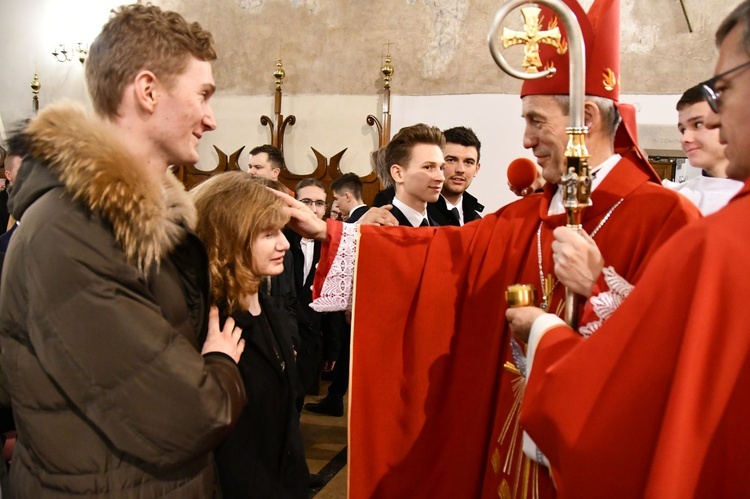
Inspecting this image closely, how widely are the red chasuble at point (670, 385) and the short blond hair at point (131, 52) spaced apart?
1.11 m

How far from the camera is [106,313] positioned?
132 centimetres

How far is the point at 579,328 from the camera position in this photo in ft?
5.60

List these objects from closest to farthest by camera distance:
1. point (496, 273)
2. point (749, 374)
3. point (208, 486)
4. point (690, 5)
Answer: point (749, 374)
point (208, 486)
point (496, 273)
point (690, 5)

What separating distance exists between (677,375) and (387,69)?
7.75m

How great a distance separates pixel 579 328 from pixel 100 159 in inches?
47.5

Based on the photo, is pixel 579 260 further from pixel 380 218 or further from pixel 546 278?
pixel 380 218

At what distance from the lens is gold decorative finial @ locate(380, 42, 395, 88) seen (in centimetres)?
850

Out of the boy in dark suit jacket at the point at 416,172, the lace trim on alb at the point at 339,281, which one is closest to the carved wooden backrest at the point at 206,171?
the boy in dark suit jacket at the point at 416,172

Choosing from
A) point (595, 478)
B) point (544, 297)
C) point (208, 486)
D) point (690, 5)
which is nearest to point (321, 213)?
point (544, 297)

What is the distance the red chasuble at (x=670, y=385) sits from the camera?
1146mm

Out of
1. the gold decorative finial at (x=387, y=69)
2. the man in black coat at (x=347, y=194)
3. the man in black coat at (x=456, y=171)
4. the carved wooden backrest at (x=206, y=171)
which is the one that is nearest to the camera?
the man in black coat at (x=456, y=171)

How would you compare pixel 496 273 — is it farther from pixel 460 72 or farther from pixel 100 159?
pixel 460 72

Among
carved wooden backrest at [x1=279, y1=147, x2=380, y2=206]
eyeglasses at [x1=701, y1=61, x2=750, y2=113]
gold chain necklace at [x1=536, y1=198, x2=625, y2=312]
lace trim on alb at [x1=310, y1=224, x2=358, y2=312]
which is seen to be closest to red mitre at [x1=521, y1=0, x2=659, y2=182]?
gold chain necklace at [x1=536, y1=198, x2=625, y2=312]

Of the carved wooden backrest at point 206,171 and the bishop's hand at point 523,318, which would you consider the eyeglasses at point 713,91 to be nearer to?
the bishop's hand at point 523,318
